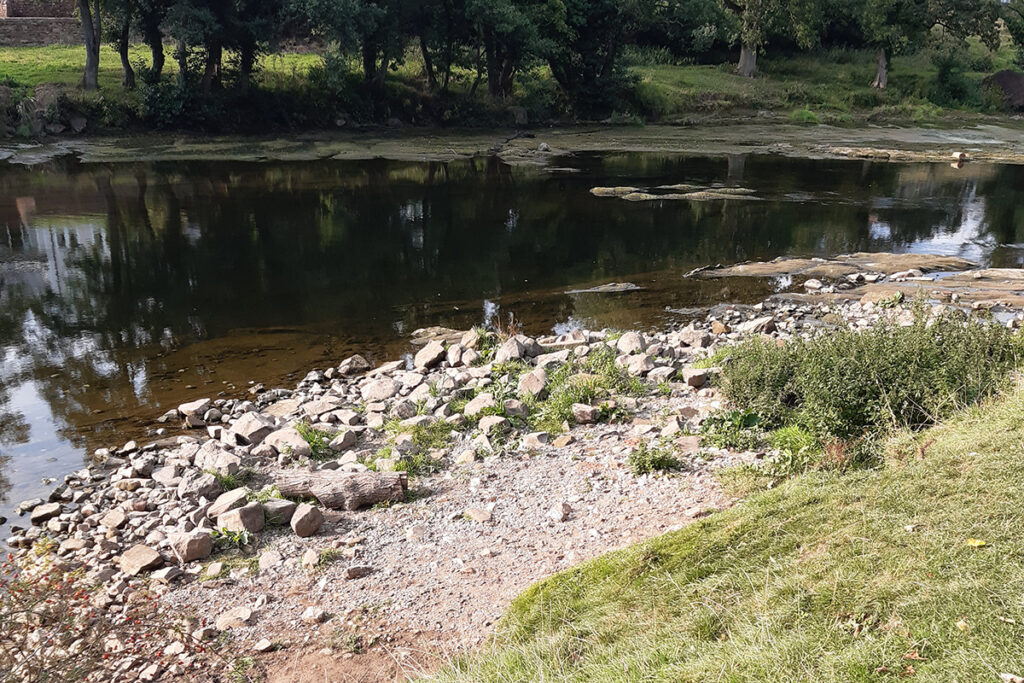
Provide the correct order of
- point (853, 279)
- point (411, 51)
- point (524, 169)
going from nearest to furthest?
point (853, 279)
point (524, 169)
point (411, 51)

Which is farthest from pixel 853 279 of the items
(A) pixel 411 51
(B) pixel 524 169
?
(A) pixel 411 51

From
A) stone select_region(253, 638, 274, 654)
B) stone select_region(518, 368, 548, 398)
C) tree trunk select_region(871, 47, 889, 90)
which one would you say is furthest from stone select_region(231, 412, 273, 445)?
tree trunk select_region(871, 47, 889, 90)

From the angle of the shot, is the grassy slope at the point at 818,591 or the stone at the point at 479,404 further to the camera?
the stone at the point at 479,404

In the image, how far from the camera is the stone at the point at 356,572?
5.94 meters

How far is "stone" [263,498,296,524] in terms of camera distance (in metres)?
6.78

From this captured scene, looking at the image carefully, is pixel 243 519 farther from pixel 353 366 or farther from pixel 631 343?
pixel 631 343

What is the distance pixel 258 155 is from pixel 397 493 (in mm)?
27576

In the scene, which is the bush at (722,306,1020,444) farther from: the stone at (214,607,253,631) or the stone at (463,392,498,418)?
the stone at (214,607,253,631)

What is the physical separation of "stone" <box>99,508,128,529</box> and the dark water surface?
4.12ft

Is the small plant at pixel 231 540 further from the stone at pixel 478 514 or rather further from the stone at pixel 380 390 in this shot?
the stone at pixel 380 390

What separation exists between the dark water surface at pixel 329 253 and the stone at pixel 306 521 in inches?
122

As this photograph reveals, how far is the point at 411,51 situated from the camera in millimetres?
42781

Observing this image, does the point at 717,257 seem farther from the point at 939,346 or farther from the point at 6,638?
the point at 6,638

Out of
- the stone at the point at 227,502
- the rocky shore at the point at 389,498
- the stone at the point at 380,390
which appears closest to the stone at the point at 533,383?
the rocky shore at the point at 389,498
